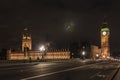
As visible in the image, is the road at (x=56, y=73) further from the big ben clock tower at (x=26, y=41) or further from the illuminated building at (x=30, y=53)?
the big ben clock tower at (x=26, y=41)

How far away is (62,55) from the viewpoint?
591 ft

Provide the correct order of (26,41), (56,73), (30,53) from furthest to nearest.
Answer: (26,41)
(30,53)
(56,73)

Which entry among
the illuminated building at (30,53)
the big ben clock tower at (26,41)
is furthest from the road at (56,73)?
the big ben clock tower at (26,41)

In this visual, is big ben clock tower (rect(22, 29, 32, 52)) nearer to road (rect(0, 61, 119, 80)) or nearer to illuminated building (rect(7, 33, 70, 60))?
illuminated building (rect(7, 33, 70, 60))

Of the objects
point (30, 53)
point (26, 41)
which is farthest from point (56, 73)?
point (26, 41)

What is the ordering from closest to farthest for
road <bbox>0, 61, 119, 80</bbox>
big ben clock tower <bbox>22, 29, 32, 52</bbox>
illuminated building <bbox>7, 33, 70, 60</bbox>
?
road <bbox>0, 61, 119, 80</bbox>, illuminated building <bbox>7, 33, 70, 60</bbox>, big ben clock tower <bbox>22, 29, 32, 52</bbox>


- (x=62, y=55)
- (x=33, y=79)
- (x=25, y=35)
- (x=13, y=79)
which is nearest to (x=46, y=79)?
(x=33, y=79)

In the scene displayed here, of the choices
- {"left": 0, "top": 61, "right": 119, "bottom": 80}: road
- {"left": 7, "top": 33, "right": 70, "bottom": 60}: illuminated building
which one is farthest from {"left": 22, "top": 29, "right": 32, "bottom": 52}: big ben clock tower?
{"left": 0, "top": 61, "right": 119, "bottom": 80}: road

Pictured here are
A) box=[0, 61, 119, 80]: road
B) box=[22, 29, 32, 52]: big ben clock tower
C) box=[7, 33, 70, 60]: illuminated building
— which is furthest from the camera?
box=[22, 29, 32, 52]: big ben clock tower

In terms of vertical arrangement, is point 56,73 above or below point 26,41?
below

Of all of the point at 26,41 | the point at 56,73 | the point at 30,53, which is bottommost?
the point at 56,73

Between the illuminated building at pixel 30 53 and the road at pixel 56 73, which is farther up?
the illuminated building at pixel 30 53

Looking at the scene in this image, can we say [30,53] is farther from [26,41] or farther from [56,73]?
[56,73]

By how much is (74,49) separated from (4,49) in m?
51.3
